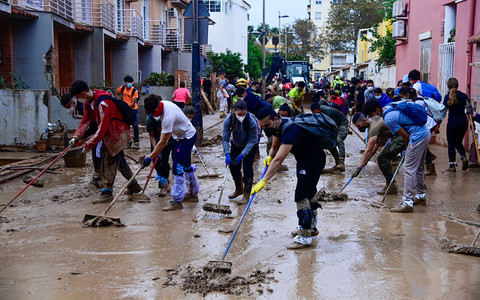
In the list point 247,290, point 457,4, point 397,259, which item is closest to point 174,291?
point 247,290

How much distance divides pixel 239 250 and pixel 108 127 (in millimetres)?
3038

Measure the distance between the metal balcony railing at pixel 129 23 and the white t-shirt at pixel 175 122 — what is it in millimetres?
20586

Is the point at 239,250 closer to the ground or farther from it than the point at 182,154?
closer to the ground

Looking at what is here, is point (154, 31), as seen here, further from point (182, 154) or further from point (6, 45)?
point (182, 154)

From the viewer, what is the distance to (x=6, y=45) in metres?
16.3

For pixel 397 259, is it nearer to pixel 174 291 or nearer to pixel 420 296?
pixel 420 296

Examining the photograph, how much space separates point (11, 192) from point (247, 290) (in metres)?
5.66

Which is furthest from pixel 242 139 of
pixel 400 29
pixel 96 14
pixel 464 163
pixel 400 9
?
pixel 96 14

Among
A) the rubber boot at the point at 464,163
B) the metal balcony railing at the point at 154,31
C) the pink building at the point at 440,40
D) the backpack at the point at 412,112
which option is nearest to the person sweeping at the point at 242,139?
the backpack at the point at 412,112

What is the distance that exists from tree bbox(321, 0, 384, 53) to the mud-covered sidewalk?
136 feet

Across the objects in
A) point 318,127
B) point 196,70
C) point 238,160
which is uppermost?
point 196,70

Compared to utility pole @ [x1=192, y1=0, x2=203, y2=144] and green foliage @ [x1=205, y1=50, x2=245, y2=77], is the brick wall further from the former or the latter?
green foliage @ [x1=205, y1=50, x2=245, y2=77]

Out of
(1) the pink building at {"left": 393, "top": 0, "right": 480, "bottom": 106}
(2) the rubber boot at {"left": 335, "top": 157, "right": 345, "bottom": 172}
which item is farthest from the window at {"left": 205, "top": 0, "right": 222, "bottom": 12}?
(2) the rubber boot at {"left": 335, "top": 157, "right": 345, "bottom": 172}

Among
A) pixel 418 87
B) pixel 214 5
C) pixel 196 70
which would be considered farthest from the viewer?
pixel 214 5
